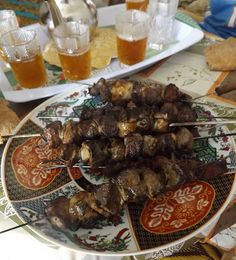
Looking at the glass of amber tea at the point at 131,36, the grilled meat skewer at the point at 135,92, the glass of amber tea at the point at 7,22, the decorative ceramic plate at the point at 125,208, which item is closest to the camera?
the decorative ceramic plate at the point at 125,208

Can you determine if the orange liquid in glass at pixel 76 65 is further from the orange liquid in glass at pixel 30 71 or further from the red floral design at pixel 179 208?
the red floral design at pixel 179 208

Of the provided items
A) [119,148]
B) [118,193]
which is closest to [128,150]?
[119,148]

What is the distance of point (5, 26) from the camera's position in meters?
1.78

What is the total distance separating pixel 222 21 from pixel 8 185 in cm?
195

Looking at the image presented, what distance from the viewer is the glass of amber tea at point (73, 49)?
1.55 metres

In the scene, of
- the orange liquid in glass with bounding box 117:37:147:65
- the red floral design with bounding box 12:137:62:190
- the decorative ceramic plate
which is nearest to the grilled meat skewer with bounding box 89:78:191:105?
the decorative ceramic plate

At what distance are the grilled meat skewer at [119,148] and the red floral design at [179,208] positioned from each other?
0.53ft

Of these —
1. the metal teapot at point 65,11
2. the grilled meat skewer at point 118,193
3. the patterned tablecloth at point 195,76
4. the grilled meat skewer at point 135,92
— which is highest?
the metal teapot at point 65,11

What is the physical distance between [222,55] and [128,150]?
101 centimetres

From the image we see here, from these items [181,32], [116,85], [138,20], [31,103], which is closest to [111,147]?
[116,85]

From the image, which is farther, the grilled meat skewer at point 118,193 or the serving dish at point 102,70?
the serving dish at point 102,70

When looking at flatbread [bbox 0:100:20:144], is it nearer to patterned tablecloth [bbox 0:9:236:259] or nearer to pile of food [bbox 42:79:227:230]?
patterned tablecloth [bbox 0:9:236:259]

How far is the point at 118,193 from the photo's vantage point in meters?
0.93

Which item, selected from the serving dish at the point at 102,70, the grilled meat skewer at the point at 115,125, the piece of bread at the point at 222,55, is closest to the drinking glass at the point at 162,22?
the serving dish at the point at 102,70
